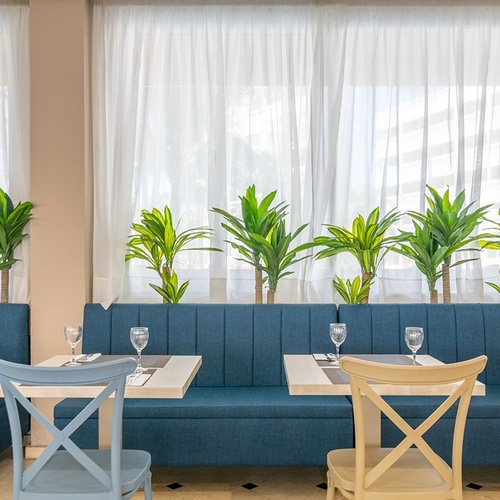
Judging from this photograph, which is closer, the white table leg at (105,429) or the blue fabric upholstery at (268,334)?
the white table leg at (105,429)

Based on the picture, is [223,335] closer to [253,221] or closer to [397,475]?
[253,221]

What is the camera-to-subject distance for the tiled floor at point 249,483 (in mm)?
2562

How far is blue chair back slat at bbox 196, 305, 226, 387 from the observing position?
304 cm

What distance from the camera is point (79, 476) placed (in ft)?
5.92

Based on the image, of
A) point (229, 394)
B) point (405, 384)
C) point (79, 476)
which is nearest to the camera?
point (405, 384)

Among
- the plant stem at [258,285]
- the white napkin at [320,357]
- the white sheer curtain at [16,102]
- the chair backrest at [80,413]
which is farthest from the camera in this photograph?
the white sheer curtain at [16,102]

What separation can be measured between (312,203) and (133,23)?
156cm

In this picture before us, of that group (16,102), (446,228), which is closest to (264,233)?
(446,228)

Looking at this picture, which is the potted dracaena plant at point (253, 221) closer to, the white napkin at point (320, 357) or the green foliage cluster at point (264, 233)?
the green foliage cluster at point (264, 233)

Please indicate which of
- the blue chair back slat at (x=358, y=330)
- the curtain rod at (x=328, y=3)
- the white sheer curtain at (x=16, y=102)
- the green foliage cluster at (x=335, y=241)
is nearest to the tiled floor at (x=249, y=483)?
the blue chair back slat at (x=358, y=330)

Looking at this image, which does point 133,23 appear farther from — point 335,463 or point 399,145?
point 335,463

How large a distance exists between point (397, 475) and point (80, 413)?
1056 millimetres

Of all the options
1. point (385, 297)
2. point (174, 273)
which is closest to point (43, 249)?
point (174, 273)

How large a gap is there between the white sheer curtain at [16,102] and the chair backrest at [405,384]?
2.35 meters
